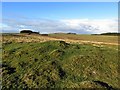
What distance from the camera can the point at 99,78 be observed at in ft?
106

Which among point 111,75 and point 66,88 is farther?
point 111,75

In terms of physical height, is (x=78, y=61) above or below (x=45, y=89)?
above

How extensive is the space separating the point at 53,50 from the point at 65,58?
343 centimetres

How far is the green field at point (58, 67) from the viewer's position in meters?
30.2

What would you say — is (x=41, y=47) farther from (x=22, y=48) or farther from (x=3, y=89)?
(x=3, y=89)

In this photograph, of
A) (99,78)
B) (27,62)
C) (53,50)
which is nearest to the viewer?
(99,78)

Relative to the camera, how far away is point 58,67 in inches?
1357

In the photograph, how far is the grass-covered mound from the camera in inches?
1191

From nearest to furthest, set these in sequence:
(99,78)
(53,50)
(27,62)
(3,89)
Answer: (3,89), (99,78), (27,62), (53,50)

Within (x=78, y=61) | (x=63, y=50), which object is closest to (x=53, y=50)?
(x=63, y=50)

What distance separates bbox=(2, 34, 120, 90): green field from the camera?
3020 cm

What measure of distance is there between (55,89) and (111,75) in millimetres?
8634

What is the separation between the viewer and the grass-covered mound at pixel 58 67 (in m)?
30.2

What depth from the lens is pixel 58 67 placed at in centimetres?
3447
